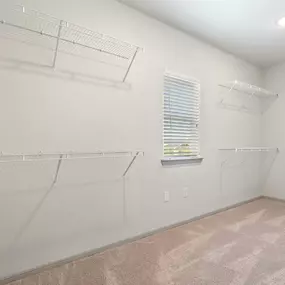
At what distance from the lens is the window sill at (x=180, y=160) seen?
2.83 metres

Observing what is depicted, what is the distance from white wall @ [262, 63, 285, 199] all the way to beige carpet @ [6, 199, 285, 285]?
1540 mm

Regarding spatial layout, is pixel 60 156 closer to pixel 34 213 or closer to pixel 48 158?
pixel 48 158

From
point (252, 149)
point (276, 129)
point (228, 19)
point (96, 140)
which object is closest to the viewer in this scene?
point (96, 140)

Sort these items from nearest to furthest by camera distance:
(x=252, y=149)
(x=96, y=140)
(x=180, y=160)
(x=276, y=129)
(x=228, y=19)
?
(x=96, y=140) → (x=228, y=19) → (x=180, y=160) → (x=252, y=149) → (x=276, y=129)

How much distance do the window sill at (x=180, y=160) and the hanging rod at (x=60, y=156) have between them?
16.6 inches

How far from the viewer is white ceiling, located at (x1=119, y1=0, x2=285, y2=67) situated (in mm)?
2430

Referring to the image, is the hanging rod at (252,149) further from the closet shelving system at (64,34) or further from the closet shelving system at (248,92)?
the closet shelving system at (64,34)

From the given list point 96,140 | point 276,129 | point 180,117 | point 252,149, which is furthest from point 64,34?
point 276,129

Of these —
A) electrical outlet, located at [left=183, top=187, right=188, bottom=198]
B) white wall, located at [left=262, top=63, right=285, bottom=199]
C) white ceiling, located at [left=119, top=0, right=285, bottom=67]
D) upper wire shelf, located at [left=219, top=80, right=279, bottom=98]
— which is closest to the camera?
white ceiling, located at [left=119, top=0, right=285, bottom=67]

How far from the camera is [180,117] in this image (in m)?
3.05

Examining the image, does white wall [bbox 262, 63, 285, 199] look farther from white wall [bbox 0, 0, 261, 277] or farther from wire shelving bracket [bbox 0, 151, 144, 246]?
wire shelving bracket [bbox 0, 151, 144, 246]

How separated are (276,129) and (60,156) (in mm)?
3892

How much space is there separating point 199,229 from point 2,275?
2.05m

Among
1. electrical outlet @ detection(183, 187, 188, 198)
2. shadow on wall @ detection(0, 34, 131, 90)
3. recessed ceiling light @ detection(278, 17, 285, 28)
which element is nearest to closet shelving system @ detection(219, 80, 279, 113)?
recessed ceiling light @ detection(278, 17, 285, 28)
